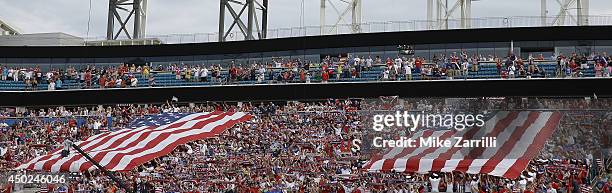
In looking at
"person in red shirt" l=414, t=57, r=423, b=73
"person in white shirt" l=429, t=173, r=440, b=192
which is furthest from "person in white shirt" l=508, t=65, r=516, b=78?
"person in white shirt" l=429, t=173, r=440, b=192

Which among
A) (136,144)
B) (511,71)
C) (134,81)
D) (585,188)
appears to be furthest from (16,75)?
(585,188)

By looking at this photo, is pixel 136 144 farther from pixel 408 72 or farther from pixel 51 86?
pixel 51 86

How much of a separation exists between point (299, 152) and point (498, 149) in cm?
1823

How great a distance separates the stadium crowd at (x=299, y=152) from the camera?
59.2ft

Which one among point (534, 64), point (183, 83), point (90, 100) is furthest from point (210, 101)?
point (534, 64)

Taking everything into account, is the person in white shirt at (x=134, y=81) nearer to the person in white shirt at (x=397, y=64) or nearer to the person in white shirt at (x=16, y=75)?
the person in white shirt at (x=16, y=75)

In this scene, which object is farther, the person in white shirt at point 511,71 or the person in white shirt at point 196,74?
the person in white shirt at point 196,74

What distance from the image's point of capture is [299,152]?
3331cm

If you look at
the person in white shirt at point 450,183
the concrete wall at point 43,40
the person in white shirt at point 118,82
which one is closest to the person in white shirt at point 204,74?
the person in white shirt at point 118,82

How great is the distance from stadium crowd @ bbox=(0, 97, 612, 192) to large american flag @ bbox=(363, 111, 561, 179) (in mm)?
643

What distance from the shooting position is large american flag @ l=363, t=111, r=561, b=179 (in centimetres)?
1548

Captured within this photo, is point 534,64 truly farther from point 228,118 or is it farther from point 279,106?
point 228,118

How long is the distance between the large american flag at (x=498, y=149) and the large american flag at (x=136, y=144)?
7.48 m

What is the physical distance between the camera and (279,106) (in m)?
42.5
